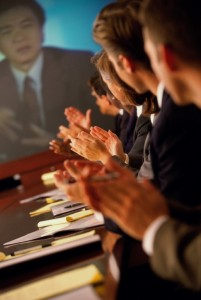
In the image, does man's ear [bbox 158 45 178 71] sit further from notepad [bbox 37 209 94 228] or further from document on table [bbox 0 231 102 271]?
notepad [bbox 37 209 94 228]

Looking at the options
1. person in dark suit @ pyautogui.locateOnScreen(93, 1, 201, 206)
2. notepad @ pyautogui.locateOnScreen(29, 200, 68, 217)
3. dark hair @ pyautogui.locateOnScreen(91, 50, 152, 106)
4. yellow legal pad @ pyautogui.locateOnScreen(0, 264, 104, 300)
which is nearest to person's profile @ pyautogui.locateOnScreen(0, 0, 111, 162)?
notepad @ pyautogui.locateOnScreen(29, 200, 68, 217)

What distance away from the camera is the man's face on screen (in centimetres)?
333

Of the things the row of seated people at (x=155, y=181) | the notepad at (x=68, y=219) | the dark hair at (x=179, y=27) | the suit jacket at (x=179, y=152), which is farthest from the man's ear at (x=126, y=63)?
the notepad at (x=68, y=219)

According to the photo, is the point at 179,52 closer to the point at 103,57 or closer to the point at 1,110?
the point at 103,57

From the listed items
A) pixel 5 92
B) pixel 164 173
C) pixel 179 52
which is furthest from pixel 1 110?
pixel 179 52

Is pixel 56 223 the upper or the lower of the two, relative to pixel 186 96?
lower

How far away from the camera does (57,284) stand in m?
0.90

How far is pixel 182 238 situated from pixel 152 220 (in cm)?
6

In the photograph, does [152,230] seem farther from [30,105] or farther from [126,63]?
[30,105]

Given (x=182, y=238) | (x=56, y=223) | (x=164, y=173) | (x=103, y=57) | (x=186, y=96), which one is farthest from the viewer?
(x=103, y=57)

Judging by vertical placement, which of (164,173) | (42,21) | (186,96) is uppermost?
(42,21)

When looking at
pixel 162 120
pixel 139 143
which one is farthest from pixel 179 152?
pixel 139 143

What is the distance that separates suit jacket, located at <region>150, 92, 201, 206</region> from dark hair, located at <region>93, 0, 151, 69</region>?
0.15 m

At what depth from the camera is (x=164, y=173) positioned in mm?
1039
